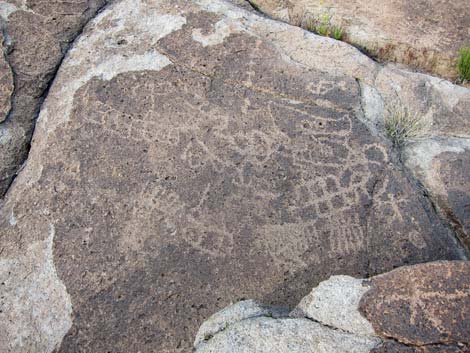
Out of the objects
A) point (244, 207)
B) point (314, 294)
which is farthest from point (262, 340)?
point (244, 207)

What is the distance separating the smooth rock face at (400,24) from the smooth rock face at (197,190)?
44 centimetres

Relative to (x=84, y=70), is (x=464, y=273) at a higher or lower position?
higher

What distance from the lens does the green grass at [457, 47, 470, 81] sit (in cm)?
267

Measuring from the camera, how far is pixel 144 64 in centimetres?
243

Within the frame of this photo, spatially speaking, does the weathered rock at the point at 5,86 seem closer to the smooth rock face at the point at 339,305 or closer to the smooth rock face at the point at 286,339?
the smooth rock face at the point at 286,339

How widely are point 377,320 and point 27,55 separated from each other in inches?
79.1

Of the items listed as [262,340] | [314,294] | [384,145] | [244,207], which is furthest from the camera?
[384,145]

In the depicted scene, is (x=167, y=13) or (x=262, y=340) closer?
(x=262, y=340)

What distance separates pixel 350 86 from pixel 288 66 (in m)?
0.29

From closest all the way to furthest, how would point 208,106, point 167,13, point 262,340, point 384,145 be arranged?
point 262,340, point 384,145, point 208,106, point 167,13

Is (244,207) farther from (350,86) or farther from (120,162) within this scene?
(350,86)

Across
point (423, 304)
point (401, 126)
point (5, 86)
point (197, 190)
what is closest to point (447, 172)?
point (401, 126)

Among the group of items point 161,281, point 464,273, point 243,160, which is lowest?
point 161,281

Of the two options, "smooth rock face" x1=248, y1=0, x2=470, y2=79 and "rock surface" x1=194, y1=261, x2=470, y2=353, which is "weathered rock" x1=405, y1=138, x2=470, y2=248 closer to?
"rock surface" x1=194, y1=261, x2=470, y2=353
